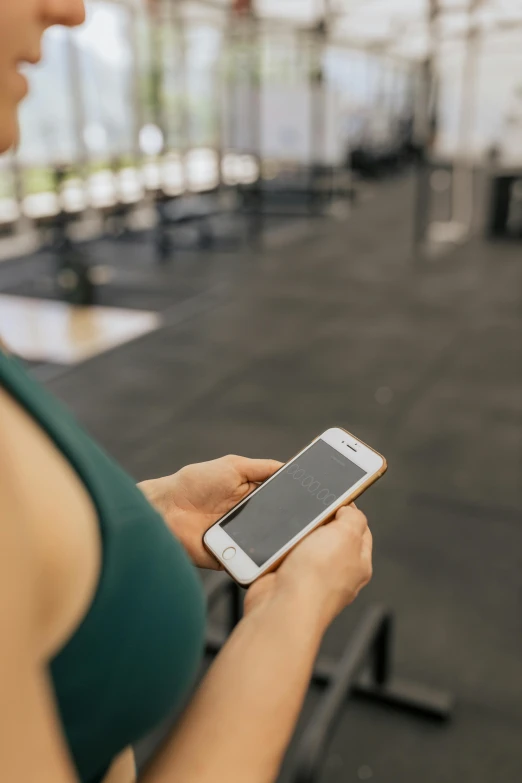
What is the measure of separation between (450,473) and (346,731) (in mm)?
1347

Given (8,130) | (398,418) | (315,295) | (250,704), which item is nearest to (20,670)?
(250,704)

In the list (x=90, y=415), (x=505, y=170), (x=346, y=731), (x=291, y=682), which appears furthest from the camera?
(x=505, y=170)

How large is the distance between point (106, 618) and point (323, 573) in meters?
0.18

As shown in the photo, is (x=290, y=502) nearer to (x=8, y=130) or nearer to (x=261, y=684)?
(x=261, y=684)

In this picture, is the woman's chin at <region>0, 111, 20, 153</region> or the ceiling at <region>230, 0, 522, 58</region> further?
the ceiling at <region>230, 0, 522, 58</region>

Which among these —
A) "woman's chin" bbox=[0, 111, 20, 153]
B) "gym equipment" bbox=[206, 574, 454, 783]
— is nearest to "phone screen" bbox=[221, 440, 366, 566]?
"woman's chin" bbox=[0, 111, 20, 153]

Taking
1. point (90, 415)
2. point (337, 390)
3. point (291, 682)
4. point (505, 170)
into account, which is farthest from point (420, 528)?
point (505, 170)

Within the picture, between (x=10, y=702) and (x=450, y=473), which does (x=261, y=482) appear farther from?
(x=450, y=473)

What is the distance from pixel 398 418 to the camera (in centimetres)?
337

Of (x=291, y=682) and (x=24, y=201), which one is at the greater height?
(x=291, y=682)

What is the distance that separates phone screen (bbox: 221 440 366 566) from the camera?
2.02ft

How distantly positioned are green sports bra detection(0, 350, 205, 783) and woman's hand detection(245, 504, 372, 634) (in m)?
0.06

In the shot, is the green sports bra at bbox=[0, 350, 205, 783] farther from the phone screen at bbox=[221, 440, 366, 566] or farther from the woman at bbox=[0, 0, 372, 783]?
the phone screen at bbox=[221, 440, 366, 566]

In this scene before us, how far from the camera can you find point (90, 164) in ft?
30.2
